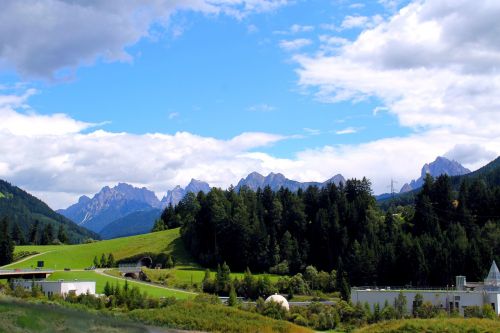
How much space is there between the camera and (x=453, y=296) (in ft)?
196

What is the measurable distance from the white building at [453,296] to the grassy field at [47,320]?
5306cm

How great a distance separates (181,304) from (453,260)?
148ft

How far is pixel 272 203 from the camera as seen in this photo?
11331 centimetres

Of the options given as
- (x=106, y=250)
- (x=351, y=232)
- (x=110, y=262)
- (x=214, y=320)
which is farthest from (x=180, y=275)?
(x=214, y=320)

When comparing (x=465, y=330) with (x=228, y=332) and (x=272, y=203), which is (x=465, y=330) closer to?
(x=228, y=332)

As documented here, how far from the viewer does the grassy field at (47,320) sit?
441 inches

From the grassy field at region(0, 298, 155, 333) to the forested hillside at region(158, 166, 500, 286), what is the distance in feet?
246

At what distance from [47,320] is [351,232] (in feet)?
314

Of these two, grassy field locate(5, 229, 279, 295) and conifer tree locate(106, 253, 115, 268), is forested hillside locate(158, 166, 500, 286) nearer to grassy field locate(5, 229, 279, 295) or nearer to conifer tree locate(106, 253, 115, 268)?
grassy field locate(5, 229, 279, 295)

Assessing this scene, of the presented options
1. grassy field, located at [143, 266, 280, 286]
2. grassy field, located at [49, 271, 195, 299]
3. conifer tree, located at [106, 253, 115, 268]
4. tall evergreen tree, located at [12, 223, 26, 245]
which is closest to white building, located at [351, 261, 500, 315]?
grassy field, located at [49, 271, 195, 299]

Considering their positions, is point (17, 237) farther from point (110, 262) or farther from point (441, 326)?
point (441, 326)

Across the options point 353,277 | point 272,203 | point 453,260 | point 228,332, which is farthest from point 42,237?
point 228,332

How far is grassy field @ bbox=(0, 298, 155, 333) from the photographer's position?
11.2 meters

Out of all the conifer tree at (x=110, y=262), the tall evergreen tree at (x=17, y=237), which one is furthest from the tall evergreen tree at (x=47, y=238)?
the conifer tree at (x=110, y=262)
